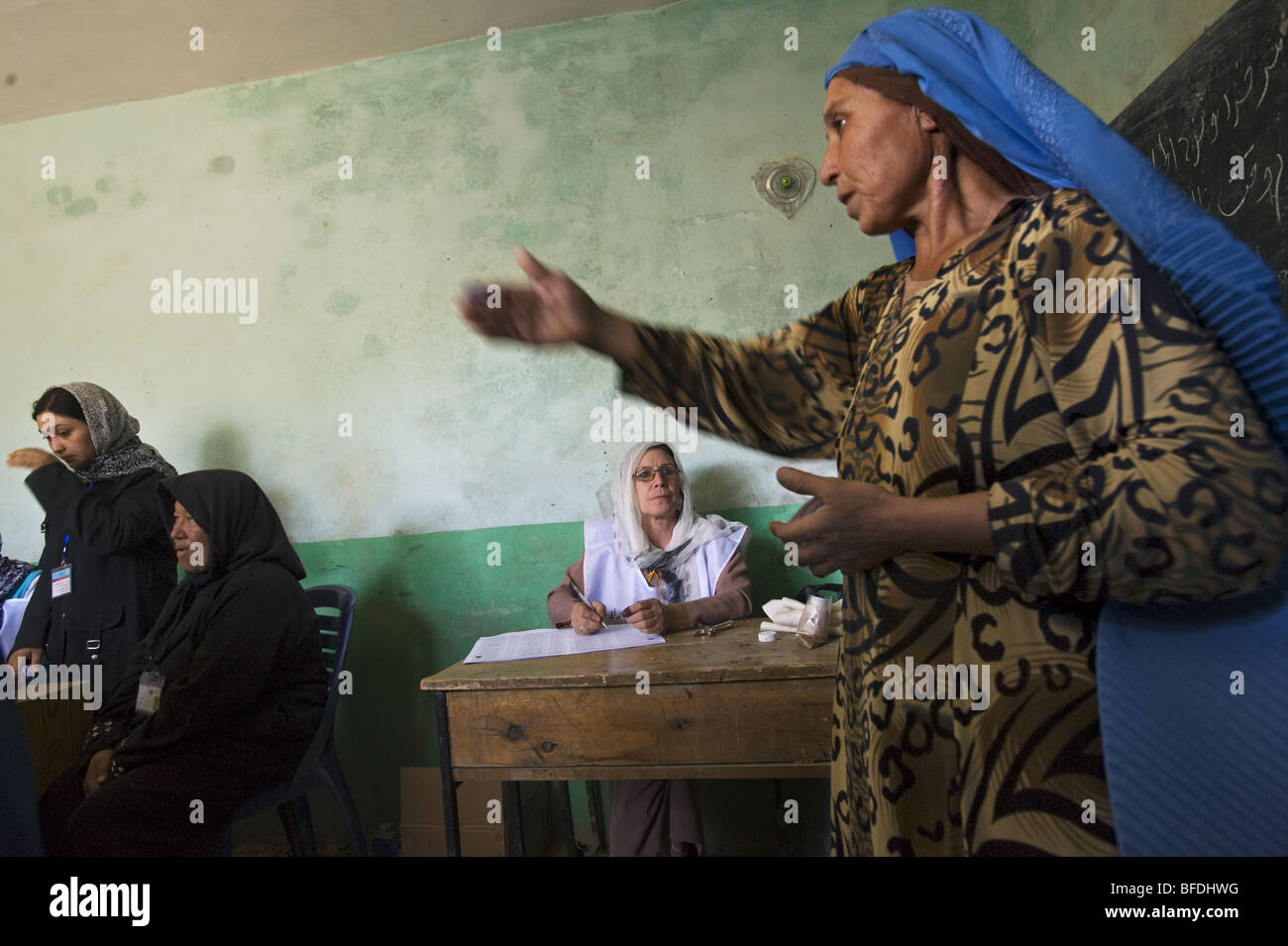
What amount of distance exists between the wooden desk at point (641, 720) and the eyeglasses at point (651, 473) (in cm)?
102

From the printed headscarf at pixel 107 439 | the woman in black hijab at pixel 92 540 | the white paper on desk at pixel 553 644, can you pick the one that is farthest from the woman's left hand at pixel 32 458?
the white paper on desk at pixel 553 644

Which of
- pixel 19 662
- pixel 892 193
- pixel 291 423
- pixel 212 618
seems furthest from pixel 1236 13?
pixel 19 662

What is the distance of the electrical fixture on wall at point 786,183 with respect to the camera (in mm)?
2988

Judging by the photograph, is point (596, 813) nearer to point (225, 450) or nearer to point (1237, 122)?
point (225, 450)

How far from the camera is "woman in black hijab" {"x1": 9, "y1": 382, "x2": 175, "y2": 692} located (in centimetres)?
287

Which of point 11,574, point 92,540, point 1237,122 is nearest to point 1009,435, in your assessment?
point 1237,122

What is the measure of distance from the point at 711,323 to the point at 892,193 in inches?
87.5

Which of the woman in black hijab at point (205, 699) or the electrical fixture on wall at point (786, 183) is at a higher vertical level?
the electrical fixture on wall at point (786, 183)

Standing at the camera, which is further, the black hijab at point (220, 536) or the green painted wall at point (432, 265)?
the green painted wall at point (432, 265)

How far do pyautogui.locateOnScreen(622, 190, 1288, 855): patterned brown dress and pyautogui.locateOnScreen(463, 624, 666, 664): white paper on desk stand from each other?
1.27 m

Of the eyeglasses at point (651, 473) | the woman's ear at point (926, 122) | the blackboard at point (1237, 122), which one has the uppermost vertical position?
the blackboard at point (1237, 122)

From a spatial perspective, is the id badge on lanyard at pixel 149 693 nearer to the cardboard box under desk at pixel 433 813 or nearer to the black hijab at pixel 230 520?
the black hijab at pixel 230 520

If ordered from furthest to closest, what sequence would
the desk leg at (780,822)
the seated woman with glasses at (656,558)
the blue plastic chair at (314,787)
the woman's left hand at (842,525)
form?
the desk leg at (780,822) < the seated woman with glasses at (656,558) < the blue plastic chair at (314,787) < the woman's left hand at (842,525)
